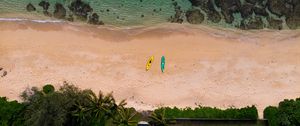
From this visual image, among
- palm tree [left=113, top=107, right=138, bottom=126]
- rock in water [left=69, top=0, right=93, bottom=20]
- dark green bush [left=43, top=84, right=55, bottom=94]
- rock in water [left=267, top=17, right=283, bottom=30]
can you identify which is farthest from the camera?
rock in water [left=267, top=17, right=283, bottom=30]

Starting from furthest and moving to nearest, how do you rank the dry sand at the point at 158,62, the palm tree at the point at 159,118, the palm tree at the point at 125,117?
1. the dry sand at the point at 158,62
2. the palm tree at the point at 159,118
3. the palm tree at the point at 125,117

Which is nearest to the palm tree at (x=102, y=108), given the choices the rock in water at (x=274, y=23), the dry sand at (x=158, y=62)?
the dry sand at (x=158, y=62)

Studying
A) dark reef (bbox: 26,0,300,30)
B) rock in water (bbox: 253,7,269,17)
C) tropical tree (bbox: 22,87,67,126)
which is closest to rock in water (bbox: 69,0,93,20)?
dark reef (bbox: 26,0,300,30)

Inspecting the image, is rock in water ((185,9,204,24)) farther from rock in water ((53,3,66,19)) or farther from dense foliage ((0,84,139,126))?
rock in water ((53,3,66,19))

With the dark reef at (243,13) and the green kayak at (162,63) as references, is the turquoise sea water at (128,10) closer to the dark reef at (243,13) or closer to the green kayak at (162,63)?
the dark reef at (243,13)

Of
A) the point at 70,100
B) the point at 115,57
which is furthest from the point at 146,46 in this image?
the point at 70,100

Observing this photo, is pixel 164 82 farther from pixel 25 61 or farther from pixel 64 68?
pixel 25 61
